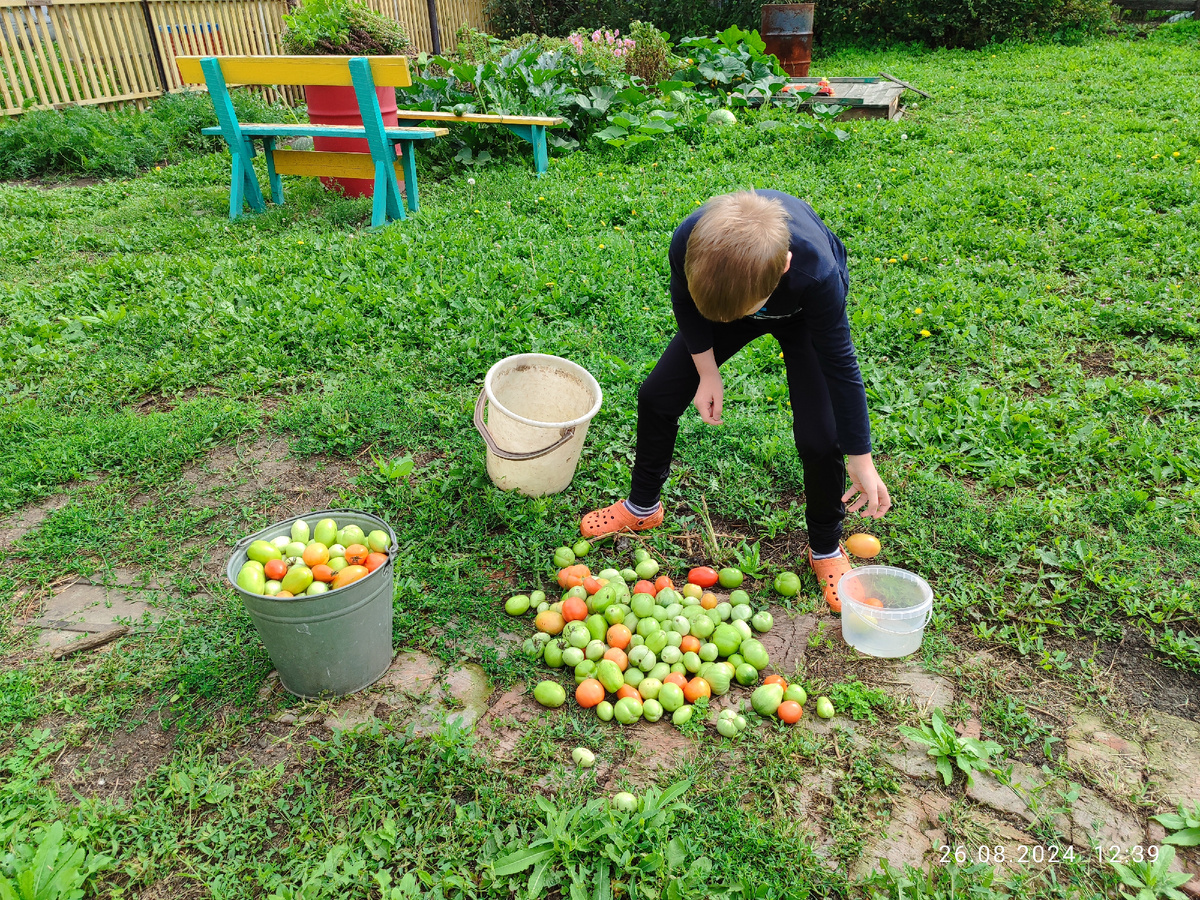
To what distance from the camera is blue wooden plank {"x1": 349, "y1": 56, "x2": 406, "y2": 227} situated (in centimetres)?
553

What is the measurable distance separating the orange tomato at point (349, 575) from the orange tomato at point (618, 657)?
2.65 feet

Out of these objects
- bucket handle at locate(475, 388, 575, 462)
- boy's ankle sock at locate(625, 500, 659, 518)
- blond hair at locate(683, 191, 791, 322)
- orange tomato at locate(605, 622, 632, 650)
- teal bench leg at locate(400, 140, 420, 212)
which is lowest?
orange tomato at locate(605, 622, 632, 650)

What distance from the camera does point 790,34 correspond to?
10648mm

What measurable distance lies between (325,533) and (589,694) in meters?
0.98

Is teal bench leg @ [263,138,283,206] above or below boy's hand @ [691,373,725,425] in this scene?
above

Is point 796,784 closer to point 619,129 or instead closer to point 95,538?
point 95,538

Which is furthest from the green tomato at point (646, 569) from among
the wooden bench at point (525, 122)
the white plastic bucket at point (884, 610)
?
the wooden bench at point (525, 122)

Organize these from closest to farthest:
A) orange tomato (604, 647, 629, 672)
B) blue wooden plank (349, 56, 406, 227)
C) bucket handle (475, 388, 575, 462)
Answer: orange tomato (604, 647, 629, 672)
bucket handle (475, 388, 575, 462)
blue wooden plank (349, 56, 406, 227)

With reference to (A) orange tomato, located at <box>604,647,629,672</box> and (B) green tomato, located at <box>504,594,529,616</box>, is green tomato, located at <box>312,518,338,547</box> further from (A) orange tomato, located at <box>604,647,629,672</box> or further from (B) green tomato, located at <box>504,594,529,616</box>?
(A) orange tomato, located at <box>604,647,629,672</box>

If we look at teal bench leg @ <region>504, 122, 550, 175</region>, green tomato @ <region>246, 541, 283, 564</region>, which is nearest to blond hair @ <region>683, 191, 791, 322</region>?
green tomato @ <region>246, 541, 283, 564</region>

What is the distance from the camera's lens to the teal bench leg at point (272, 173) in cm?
641

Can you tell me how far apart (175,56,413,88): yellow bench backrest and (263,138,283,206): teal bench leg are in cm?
49

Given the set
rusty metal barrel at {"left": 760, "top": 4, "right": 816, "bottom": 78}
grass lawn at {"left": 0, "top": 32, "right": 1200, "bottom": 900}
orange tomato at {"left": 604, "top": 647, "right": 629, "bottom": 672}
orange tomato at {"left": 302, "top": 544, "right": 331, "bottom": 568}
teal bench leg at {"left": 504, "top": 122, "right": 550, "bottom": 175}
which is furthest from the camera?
rusty metal barrel at {"left": 760, "top": 4, "right": 816, "bottom": 78}

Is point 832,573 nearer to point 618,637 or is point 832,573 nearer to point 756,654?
point 756,654
